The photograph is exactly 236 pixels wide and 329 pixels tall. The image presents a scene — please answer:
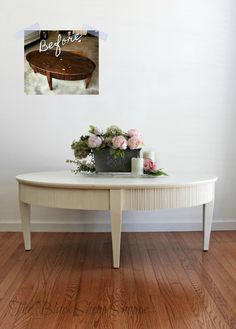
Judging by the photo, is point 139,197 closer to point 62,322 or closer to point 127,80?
point 62,322

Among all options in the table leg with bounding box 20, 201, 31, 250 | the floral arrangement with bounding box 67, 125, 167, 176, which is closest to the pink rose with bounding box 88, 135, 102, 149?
the floral arrangement with bounding box 67, 125, 167, 176

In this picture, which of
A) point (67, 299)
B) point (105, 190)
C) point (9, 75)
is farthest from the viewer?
point (9, 75)

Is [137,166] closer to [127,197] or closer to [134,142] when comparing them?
[134,142]

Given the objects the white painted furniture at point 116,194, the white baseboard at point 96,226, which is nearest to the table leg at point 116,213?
the white painted furniture at point 116,194

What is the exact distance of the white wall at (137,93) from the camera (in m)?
2.99

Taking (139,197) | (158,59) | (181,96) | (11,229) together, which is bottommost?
(11,229)

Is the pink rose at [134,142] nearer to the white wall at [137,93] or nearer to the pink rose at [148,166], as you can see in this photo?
the pink rose at [148,166]

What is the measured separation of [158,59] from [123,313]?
199cm

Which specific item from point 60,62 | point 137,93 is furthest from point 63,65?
point 137,93

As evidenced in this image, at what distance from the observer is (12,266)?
222cm

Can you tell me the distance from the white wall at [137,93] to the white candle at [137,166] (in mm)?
657

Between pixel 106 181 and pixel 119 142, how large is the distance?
27cm

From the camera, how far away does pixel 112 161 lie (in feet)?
7.99

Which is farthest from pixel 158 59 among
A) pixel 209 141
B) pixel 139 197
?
pixel 139 197
